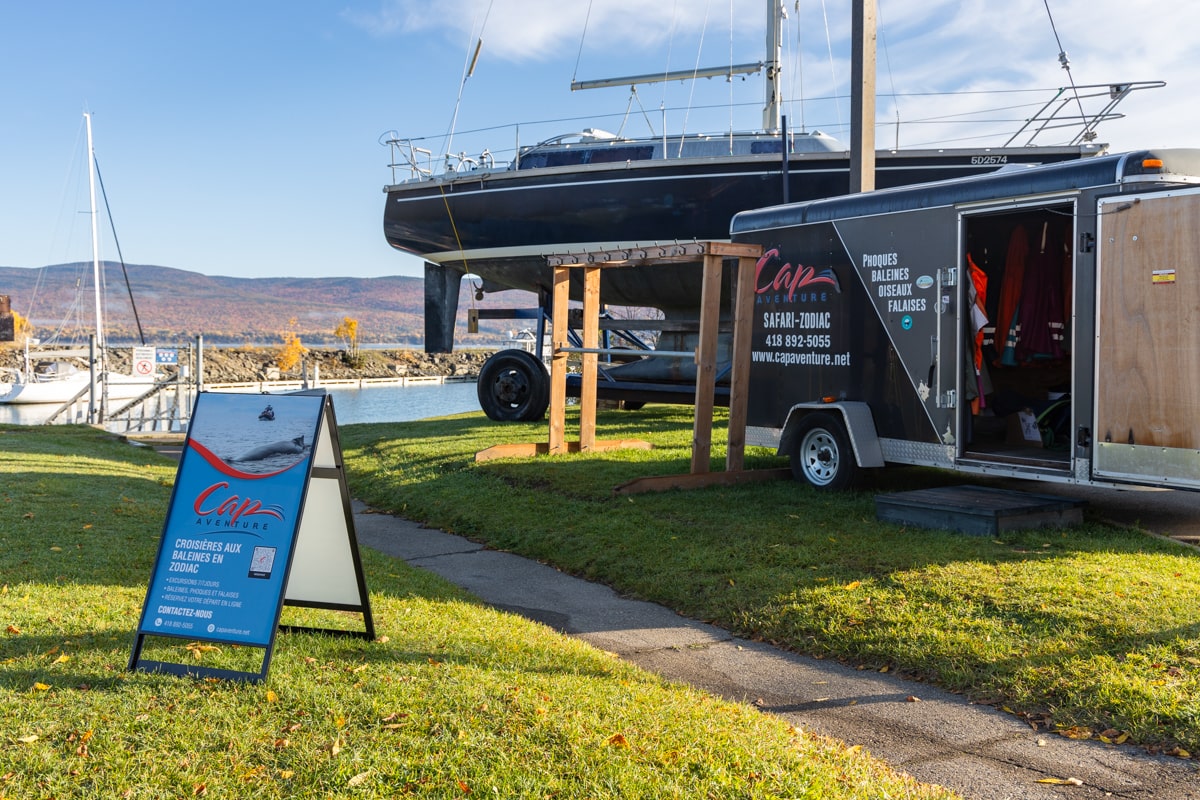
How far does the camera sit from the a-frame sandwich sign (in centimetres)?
479

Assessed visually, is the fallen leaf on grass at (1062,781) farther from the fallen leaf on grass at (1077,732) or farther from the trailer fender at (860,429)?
the trailer fender at (860,429)

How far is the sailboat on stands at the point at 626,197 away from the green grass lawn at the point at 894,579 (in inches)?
211

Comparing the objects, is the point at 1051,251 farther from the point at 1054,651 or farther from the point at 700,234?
the point at 700,234

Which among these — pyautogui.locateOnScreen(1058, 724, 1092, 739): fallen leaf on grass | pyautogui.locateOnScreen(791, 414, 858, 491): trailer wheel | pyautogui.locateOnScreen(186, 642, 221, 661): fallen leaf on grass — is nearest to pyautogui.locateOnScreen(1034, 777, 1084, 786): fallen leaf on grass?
pyautogui.locateOnScreen(1058, 724, 1092, 739): fallen leaf on grass

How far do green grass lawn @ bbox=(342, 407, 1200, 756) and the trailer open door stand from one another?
68 centimetres

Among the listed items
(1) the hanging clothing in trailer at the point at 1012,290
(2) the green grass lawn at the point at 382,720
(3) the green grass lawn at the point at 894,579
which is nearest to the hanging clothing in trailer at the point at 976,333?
(1) the hanging clothing in trailer at the point at 1012,290

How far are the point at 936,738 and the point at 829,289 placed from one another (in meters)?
5.79

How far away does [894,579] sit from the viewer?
6793mm

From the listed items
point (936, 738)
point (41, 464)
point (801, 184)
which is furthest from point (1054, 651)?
point (41, 464)

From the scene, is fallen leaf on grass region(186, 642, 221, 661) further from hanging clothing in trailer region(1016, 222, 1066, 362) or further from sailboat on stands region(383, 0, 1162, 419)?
sailboat on stands region(383, 0, 1162, 419)

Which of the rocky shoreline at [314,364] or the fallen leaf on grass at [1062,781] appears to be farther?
the rocky shoreline at [314,364]

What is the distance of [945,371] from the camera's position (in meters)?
8.82

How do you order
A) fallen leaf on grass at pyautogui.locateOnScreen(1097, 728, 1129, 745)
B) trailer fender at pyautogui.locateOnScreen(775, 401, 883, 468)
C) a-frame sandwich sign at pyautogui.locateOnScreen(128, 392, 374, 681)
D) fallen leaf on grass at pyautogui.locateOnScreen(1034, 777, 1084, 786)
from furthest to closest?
trailer fender at pyautogui.locateOnScreen(775, 401, 883, 468)
a-frame sandwich sign at pyautogui.locateOnScreen(128, 392, 374, 681)
fallen leaf on grass at pyautogui.locateOnScreen(1097, 728, 1129, 745)
fallen leaf on grass at pyautogui.locateOnScreen(1034, 777, 1084, 786)

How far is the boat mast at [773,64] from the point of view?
765 inches
